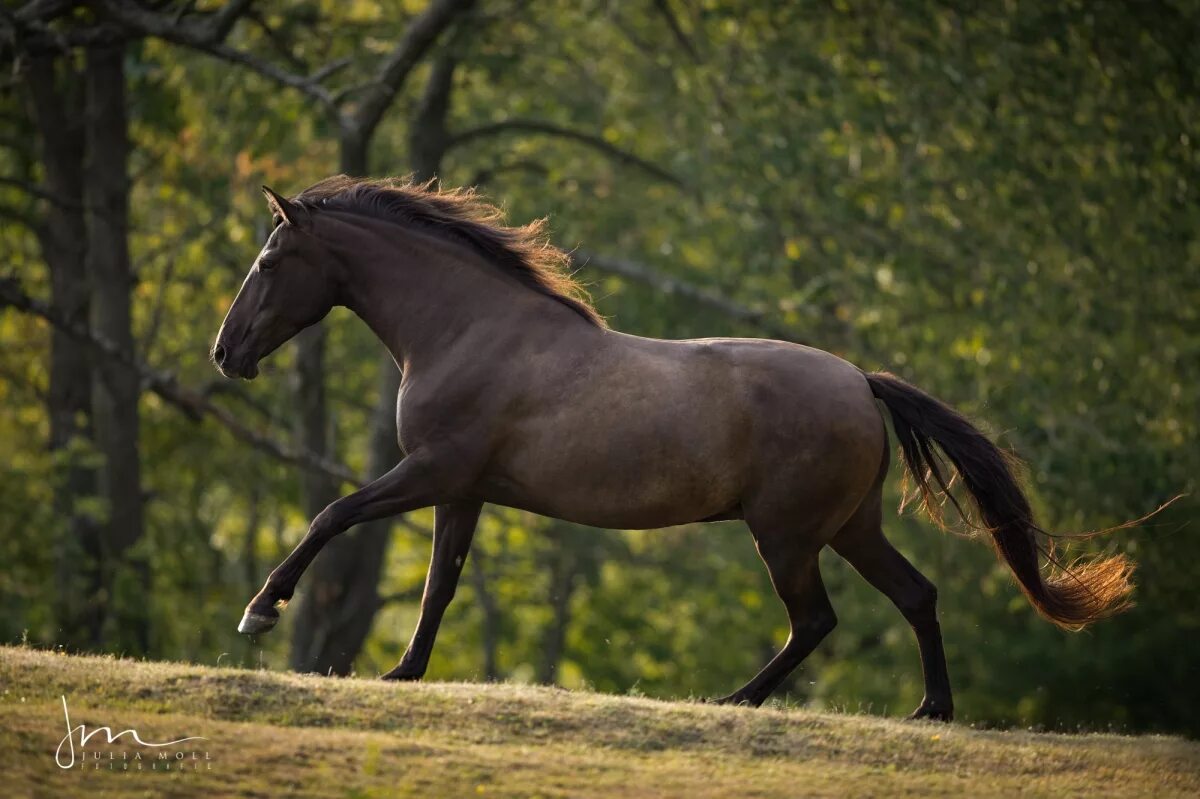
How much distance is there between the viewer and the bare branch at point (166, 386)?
14.6 m

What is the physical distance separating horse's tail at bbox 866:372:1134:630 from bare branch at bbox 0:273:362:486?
695 cm

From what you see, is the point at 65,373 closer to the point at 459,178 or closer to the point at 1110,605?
the point at 459,178

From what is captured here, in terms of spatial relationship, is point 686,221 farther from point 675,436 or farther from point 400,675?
point 400,675

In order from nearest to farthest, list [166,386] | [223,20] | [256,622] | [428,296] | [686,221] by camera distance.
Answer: [256,622] < [428,296] < [223,20] < [166,386] < [686,221]

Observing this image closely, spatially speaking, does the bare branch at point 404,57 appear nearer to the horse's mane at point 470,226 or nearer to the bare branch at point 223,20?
the bare branch at point 223,20

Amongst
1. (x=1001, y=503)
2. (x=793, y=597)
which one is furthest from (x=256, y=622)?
(x=1001, y=503)

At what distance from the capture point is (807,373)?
9000 millimetres

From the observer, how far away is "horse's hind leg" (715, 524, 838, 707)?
898 centimetres

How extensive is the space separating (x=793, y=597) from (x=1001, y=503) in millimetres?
1319

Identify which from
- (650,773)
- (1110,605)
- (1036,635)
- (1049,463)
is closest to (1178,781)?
(1110,605)

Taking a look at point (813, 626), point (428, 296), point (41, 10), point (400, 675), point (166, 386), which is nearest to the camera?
point (400, 675)

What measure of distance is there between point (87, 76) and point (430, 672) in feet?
66.9

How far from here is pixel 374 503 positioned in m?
8.76
